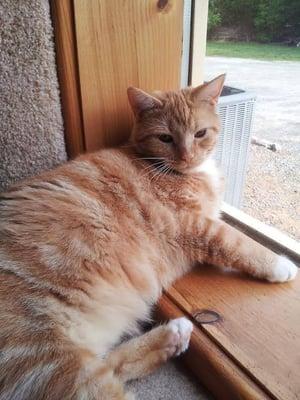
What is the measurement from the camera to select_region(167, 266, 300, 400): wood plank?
2.27 ft

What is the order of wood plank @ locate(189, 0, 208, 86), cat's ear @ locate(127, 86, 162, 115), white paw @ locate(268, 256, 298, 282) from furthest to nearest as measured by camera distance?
1. wood plank @ locate(189, 0, 208, 86)
2. cat's ear @ locate(127, 86, 162, 115)
3. white paw @ locate(268, 256, 298, 282)

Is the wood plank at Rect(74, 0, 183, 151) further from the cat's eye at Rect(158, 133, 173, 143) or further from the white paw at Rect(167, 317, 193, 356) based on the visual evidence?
the white paw at Rect(167, 317, 193, 356)

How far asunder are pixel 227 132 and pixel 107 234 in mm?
607

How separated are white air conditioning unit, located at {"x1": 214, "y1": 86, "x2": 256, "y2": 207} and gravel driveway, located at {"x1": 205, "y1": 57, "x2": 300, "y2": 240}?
0.04 meters

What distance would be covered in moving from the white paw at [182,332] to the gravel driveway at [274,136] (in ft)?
1.29

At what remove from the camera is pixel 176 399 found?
74 cm

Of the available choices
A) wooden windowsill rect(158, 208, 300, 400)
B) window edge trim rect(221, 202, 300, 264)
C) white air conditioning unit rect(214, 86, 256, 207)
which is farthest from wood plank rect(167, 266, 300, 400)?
white air conditioning unit rect(214, 86, 256, 207)

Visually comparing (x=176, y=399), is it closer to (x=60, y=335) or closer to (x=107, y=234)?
(x=60, y=335)

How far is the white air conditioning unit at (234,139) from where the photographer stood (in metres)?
1.18

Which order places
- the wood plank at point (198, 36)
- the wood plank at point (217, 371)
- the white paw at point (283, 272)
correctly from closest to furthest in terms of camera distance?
the wood plank at point (217, 371), the white paw at point (283, 272), the wood plank at point (198, 36)

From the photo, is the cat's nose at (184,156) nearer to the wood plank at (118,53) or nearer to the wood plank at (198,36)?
the wood plank at (118,53)

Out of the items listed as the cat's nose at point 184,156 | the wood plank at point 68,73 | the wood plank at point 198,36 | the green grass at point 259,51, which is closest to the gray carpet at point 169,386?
the cat's nose at point 184,156

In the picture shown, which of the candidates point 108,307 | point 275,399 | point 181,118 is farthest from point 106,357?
point 181,118

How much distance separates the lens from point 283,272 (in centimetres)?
90
